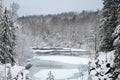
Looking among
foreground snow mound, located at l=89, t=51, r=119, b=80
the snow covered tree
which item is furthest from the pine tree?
the snow covered tree

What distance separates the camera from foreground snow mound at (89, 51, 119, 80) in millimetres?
25753

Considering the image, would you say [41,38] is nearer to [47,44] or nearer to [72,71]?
[47,44]

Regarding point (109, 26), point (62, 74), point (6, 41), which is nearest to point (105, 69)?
point (109, 26)

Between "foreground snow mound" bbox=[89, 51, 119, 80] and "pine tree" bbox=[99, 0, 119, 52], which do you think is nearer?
"foreground snow mound" bbox=[89, 51, 119, 80]

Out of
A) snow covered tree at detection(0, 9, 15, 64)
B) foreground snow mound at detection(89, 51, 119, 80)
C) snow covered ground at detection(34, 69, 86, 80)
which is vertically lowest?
snow covered ground at detection(34, 69, 86, 80)

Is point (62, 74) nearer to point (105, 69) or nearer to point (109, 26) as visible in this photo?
point (109, 26)

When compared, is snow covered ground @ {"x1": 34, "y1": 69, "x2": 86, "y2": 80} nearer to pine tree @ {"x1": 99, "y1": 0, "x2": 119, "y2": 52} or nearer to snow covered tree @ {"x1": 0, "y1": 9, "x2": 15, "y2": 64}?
snow covered tree @ {"x1": 0, "y1": 9, "x2": 15, "y2": 64}

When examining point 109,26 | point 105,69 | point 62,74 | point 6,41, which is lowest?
point 62,74

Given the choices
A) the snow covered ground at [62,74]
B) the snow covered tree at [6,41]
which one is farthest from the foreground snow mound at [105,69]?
the snow covered ground at [62,74]

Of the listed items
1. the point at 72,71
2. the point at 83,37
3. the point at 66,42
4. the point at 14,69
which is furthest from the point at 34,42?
the point at 14,69

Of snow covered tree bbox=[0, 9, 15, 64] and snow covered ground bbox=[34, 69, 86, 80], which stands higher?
snow covered tree bbox=[0, 9, 15, 64]

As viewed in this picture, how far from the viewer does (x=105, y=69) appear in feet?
89.5

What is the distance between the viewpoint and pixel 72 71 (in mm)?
50188

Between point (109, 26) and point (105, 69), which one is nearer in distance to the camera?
point (105, 69)
